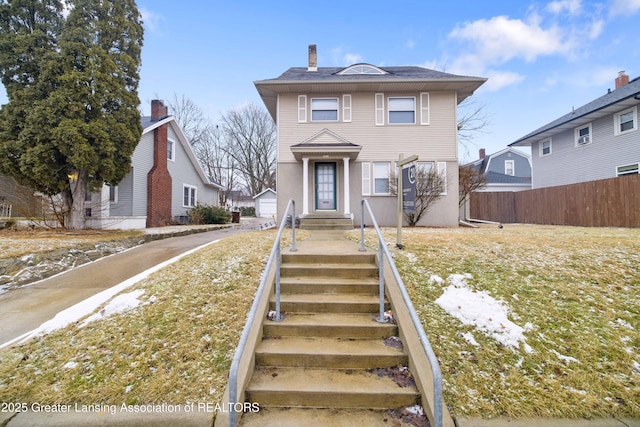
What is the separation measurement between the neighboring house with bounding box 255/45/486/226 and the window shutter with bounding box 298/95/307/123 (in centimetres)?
4

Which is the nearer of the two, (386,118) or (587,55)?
(386,118)

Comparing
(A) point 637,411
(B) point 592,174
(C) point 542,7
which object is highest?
(C) point 542,7

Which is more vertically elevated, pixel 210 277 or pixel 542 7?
pixel 542 7

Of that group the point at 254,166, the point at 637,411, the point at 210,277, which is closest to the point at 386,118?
the point at 210,277

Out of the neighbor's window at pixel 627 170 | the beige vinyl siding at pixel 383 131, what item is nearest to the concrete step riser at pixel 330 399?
the beige vinyl siding at pixel 383 131

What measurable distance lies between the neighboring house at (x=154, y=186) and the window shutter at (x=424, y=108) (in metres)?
12.9

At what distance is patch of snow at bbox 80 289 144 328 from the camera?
389 centimetres

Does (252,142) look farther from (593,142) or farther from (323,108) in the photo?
(593,142)

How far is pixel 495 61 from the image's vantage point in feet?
56.9

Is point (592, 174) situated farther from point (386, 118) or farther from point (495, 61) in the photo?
point (386, 118)

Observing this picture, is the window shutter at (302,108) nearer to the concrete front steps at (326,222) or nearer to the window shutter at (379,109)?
the window shutter at (379,109)

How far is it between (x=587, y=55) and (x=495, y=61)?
449cm

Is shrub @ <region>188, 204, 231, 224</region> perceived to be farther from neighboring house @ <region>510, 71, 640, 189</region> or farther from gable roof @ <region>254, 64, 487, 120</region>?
neighboring house @ <region>510, 71, 640, 189</region>

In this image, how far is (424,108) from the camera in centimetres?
1218
